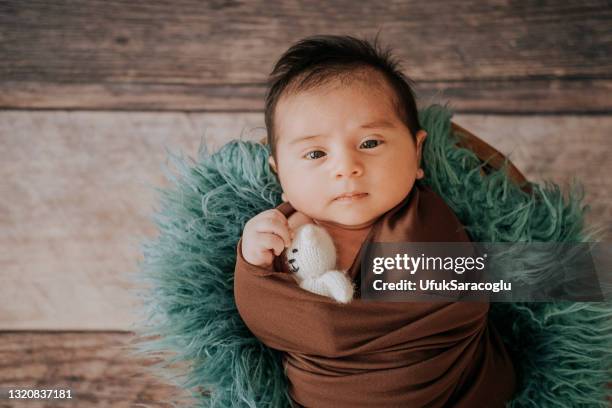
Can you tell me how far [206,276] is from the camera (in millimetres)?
1009

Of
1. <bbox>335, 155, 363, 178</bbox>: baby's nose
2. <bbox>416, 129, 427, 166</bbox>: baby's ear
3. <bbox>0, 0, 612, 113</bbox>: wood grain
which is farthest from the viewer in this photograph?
<bbox>0, 0, 612, 113</bbox>: wood grain

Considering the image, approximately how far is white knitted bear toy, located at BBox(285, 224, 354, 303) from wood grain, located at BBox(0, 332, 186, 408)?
0.46 meters

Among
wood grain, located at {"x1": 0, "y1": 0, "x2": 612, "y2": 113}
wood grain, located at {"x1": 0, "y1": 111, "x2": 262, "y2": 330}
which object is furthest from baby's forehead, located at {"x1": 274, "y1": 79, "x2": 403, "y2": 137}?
wood grain, located at {"x1": 0, "y1": 0, "x2": 612, "y2": 113}

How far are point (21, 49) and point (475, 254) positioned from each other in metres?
1.18

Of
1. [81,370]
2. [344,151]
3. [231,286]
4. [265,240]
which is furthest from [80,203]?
[344,151]

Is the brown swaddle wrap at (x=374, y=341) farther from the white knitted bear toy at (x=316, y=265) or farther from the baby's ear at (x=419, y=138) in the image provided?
the baby's ear at (x=419, y=138)

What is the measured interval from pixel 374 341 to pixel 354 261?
0.14 m

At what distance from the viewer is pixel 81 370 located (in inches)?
48.3

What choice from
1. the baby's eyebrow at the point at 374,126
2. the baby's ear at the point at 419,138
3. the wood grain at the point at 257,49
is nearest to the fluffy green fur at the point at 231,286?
the baby's ear at the point at 419,138

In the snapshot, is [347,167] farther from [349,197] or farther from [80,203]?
[80,203]

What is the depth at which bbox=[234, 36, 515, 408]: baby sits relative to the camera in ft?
2.92

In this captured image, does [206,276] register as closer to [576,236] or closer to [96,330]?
[96,330]

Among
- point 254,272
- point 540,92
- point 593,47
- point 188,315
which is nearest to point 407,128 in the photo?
point 254,272

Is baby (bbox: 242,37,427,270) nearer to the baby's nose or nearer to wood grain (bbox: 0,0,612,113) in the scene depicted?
the baby's nose
